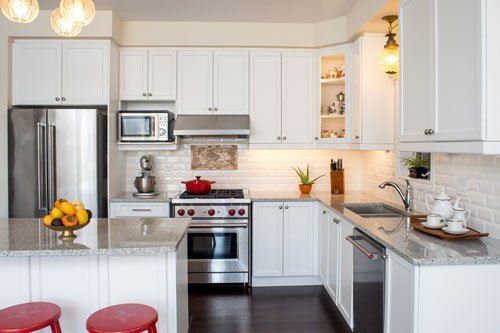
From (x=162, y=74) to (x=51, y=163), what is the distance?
1448 millimetres

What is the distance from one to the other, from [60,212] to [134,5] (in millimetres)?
2394

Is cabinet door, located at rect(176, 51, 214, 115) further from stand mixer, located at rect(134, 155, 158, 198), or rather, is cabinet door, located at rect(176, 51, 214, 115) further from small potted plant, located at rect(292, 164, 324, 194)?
small potted plant, located at rect(292, 164, 324, 194)

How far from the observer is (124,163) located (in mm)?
4430

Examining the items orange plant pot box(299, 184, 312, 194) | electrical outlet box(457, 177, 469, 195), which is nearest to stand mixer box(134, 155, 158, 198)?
orange plant pot box(299, 184, 312, 194)

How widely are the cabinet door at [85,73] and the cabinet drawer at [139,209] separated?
42.3 inches

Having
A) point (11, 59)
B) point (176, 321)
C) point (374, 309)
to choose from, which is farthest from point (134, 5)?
point (374, 309)

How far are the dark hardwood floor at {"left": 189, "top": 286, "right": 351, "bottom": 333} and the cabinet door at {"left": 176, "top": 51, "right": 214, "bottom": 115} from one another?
6.28 ft

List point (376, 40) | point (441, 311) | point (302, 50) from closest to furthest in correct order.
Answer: point (441, 311)
point (376, 40)
point (302, 50)

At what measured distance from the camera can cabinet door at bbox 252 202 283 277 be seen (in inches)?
154

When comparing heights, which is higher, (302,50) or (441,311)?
(302,50)

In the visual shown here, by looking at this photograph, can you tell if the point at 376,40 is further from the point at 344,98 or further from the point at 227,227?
the point at 227,227

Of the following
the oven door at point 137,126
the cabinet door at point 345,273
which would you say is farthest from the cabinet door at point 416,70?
the oven door at point 137,126

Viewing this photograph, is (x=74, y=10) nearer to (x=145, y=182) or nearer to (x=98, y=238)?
(x=98, y=238)

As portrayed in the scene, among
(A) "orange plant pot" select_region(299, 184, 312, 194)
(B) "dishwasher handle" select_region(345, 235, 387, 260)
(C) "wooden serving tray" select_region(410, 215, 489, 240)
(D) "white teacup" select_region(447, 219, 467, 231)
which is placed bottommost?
(B) "dishwasher handle" select_region(345, 235, 387, 260)
